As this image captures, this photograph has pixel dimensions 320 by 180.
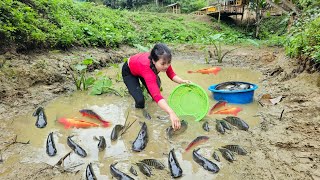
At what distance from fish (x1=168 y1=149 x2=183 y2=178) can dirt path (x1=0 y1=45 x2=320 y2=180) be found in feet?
2.23

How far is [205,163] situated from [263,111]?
2259mm

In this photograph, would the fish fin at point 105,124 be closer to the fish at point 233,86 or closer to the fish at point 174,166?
the fish at point 174,166

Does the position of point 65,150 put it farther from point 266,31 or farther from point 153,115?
point 266,31

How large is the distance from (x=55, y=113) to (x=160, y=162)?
8.83 ft

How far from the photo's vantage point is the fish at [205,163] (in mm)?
3279

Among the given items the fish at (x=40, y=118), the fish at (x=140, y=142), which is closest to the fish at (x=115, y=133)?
the fish at (x=140, y=142)

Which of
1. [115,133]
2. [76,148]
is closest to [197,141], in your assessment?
[115,133]

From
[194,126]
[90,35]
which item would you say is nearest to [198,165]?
[194,126]

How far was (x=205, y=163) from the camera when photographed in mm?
3369

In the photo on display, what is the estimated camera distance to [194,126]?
15.3ft

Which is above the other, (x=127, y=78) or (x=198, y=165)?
(x=127, y=78)

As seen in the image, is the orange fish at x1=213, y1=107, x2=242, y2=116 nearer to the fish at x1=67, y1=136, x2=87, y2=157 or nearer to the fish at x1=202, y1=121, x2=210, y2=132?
the fish at x1=202, y1=121, x2=210, y2=132

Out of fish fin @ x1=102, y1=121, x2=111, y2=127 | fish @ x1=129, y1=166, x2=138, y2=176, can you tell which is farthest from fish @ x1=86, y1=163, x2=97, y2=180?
fish fin @ x1=102, y1=121, x2=111, y2=127

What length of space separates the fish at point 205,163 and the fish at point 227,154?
0.25m
